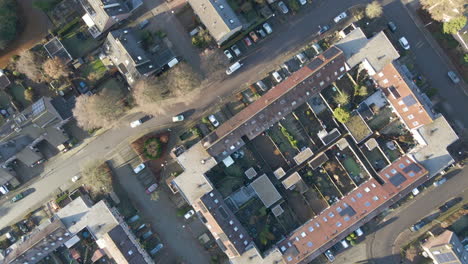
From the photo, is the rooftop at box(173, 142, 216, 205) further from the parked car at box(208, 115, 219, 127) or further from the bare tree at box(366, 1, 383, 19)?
the bare tree at box(366, 1, 383, 19)

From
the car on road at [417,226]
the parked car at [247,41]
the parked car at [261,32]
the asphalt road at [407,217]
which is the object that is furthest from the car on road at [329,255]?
the parked car at [261,32]

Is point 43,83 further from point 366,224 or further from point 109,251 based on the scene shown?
point 366,224

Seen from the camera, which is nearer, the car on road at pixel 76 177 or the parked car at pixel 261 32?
the car on road at pixel 76 177

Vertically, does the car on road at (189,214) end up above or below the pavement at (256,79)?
below

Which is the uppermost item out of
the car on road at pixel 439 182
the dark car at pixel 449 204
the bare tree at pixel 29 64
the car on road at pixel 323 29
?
the bare tree at pixel 29 64

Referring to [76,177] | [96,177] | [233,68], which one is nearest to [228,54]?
[233,68]

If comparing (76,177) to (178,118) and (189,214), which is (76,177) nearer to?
(178,118)

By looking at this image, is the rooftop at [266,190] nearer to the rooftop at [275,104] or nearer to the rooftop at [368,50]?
the rooftop at [275,104]
